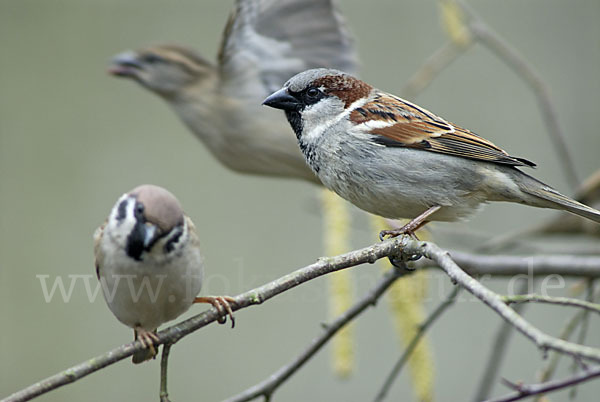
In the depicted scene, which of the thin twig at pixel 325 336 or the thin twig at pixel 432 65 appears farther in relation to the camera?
the thin twig at pixel 432 65

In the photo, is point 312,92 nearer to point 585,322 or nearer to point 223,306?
point 223,306

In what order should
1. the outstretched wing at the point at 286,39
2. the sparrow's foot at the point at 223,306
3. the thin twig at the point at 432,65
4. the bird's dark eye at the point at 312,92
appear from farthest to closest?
1. the outstretched wing at the point at 286,39
2. the thin twig at the point at 432,65
3. the bird's dark eye at the point at 312,92
4. the sparrow's foot at the point at 223,306

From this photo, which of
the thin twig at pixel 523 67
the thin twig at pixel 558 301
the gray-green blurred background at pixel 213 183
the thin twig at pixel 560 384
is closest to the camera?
the thin twig at pixel 560 384

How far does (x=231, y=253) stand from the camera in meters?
5.57

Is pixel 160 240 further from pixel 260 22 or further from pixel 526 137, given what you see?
pixel 526 137

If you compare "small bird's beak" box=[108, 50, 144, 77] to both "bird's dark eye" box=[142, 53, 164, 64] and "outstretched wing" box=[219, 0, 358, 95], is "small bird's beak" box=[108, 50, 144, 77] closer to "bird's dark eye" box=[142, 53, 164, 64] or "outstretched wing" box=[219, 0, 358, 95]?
"bird's dark eye" box=[142, 53, 164, 64]

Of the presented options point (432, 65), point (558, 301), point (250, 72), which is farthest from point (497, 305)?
point (250, 72)

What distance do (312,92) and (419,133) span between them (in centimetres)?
38

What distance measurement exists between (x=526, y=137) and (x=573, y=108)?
0.36m

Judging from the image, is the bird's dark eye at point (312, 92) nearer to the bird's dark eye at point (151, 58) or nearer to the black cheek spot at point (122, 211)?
the black cheek spot at point (122, 211)

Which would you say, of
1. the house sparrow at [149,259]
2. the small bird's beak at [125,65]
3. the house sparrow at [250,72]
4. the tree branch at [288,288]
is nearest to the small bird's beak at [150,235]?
the house sparrow at [149,259]

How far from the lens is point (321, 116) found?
2.52m

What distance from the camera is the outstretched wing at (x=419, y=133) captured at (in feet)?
8.04

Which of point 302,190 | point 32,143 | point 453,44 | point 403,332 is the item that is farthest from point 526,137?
point 32,143
